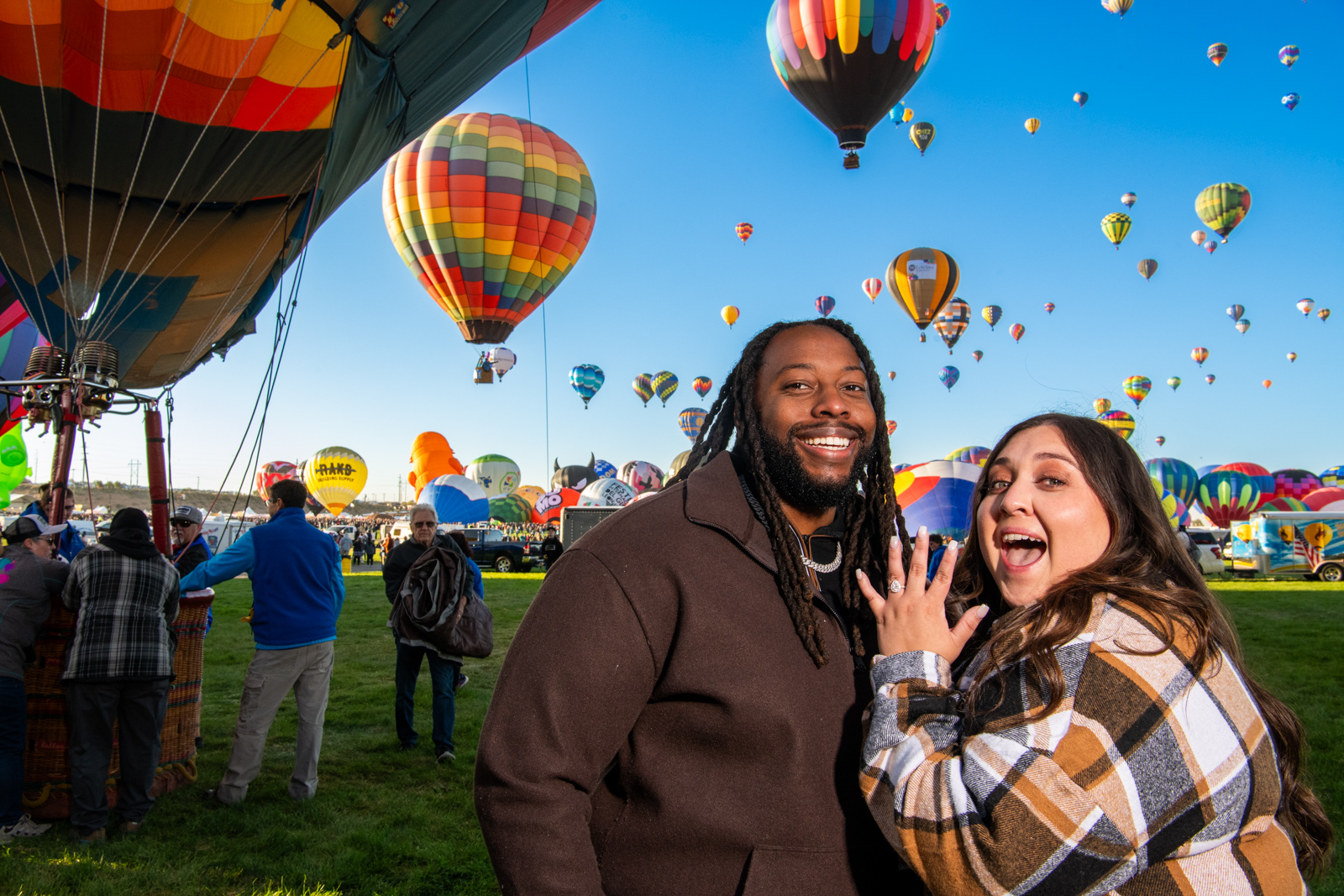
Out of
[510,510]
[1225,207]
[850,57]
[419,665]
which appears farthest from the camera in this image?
[510,510]

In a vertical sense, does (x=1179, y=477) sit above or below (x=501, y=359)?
below

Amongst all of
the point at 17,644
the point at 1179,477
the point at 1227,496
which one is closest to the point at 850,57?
the point at 17,644

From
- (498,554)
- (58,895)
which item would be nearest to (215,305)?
(58,895)

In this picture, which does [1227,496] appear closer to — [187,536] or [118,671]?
[187,536]

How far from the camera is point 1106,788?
3.82 feet

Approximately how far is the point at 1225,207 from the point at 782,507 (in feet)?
116

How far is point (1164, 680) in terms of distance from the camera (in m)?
1.20

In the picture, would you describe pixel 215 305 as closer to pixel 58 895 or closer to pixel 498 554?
pixel 58 895

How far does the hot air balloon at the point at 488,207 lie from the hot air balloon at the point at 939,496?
1042 cm

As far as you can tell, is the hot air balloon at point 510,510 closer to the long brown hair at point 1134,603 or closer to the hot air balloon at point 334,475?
the hot air balloon at point 334,475

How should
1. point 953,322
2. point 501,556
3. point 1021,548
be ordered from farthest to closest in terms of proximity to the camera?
point 953,322
point 501,556
point 1021,548

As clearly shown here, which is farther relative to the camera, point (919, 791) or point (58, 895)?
point (58, 895)

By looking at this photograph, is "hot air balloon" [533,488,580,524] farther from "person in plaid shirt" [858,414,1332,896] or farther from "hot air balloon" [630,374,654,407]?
"person in plaid shirt" [858,414,1332,896]

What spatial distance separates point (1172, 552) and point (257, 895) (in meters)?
3.48
